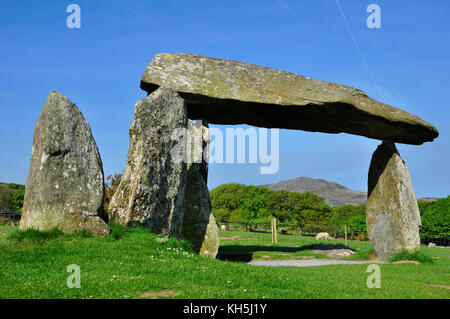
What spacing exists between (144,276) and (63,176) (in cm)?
452

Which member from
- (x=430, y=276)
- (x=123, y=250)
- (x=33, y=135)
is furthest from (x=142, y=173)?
(x=430, y=276)

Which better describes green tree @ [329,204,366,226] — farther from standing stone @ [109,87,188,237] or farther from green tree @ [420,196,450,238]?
standing stone @ [109,87,188,237]

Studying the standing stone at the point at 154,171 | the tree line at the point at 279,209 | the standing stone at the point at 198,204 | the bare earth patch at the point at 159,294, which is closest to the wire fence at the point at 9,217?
the tree line at the point at 279,209

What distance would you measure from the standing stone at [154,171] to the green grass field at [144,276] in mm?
713

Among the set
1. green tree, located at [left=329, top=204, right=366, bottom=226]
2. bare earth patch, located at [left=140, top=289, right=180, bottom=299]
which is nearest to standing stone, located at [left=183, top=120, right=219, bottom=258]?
bare earth patch, located at [left=140, top=289, right=180, bottom=299]

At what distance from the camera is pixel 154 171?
40.0 feet

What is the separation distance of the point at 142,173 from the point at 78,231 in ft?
7.58

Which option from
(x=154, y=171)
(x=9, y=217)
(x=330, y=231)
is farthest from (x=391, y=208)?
(x=330, y=231)

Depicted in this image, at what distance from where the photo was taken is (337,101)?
A: 14.6 meters

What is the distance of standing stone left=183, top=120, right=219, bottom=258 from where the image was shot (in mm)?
13938

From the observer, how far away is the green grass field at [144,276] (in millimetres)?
7191

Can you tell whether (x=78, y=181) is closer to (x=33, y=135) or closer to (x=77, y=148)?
(x=77, y=148)

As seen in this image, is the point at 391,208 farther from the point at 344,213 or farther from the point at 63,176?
the point at 344,213

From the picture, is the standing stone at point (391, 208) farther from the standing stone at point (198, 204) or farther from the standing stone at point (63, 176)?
the standing stone at point (63, 176)
